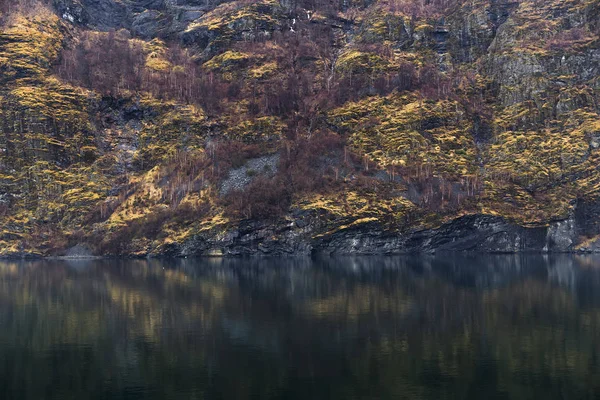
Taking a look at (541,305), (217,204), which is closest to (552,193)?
(217,204)

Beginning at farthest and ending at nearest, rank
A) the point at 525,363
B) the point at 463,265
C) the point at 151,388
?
1. the point at 463,265
2. the point at 525,363
3. the point at 151,388

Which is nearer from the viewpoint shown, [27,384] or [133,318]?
[27,384]

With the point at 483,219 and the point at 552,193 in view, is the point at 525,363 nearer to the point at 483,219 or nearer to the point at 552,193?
the point at 483,219

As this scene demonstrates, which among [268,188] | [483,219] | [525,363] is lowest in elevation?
[525,363]

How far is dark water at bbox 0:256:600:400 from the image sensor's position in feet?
139

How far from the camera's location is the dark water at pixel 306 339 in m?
42.5

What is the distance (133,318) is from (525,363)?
1797 inches

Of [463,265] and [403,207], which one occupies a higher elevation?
[403,207]

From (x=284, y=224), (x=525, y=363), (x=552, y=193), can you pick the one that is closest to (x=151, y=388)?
(x=525, y=363)

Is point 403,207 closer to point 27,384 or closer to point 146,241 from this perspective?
point 146,241

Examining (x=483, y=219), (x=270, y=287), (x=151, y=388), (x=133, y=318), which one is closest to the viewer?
(x=151, y=388)

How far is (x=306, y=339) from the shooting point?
188ft

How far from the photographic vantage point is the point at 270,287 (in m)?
100

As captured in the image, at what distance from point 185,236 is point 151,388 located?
490 feet
